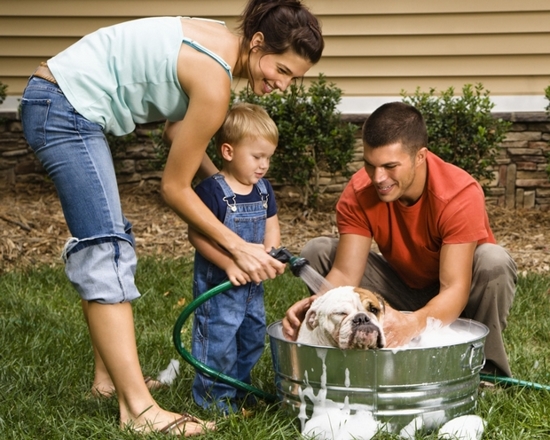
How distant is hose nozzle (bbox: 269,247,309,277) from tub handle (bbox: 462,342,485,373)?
613mm

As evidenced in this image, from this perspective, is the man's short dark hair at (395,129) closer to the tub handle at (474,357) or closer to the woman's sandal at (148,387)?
the tub handle at (474,357)

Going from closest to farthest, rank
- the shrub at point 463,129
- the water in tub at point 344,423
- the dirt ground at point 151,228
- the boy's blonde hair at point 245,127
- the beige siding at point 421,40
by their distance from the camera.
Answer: the water in tub at point 344,423
the boy's blonde hair at point 245,127
the dirt ground at point 151,228
the shrub at point 463,129
the beige siding at point 421,40

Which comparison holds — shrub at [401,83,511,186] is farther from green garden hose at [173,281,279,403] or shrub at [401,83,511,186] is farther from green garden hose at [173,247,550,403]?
green garden hose at [173,281,279,403]

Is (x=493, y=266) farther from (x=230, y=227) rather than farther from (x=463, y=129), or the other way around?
(x=463, y=129)

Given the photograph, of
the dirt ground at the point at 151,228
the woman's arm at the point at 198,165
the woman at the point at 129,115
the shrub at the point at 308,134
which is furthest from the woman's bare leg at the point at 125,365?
the shrub at the point at 308,134

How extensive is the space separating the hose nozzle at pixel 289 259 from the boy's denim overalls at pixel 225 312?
0.26 m

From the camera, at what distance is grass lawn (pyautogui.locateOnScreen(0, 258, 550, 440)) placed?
9.30 ft

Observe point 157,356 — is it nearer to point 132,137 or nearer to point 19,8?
point 132,137

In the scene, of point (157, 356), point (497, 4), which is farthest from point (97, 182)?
point (497, 4)

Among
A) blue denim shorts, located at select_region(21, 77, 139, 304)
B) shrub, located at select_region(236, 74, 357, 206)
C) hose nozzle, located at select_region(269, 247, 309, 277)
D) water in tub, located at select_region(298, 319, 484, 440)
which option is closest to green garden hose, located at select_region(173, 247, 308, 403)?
hose nozzle, located at select_region(269, 247, 309, 277)

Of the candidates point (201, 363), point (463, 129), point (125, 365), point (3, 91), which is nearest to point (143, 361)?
point (201, 363)

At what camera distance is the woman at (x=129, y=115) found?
274cm

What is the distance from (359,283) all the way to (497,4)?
160 inches

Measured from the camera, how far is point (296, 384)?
271 centimetres
